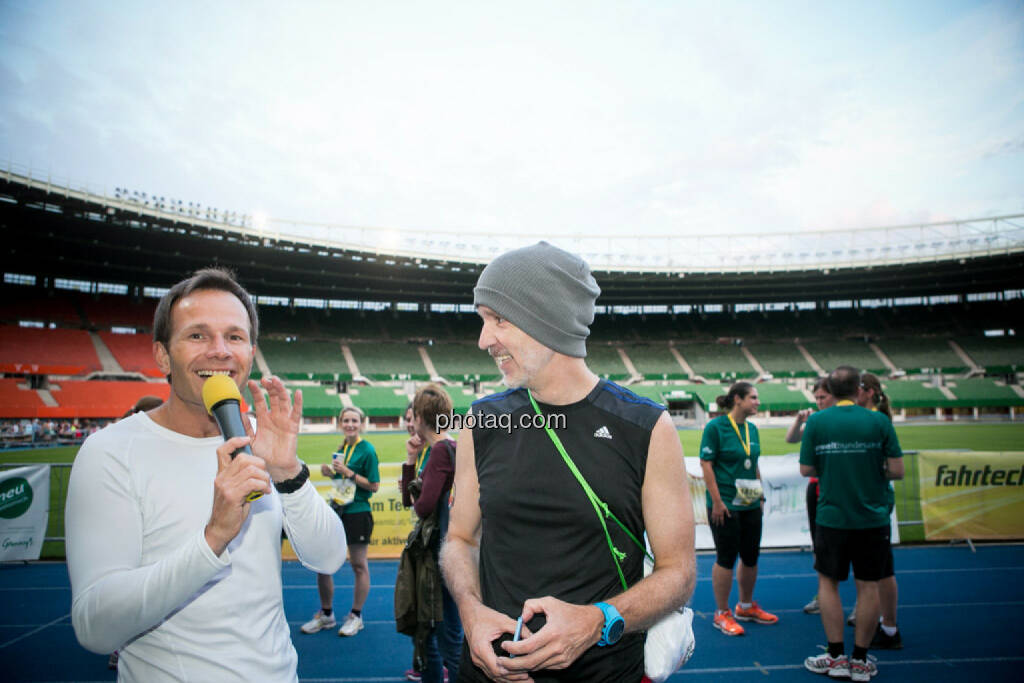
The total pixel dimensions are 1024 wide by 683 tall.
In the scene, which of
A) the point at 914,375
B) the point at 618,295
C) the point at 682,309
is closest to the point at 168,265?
the point at 618,295

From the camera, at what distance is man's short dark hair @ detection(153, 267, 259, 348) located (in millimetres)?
1615

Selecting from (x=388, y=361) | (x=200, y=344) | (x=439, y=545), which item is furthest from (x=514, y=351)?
(x=388, y=361)

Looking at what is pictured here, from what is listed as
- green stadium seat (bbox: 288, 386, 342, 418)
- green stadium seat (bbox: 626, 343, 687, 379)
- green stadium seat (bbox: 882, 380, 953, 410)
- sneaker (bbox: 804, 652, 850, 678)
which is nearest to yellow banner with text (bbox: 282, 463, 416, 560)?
sneaker (bbox: 804, 652, 850, 678)

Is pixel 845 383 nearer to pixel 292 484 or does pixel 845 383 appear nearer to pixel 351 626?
pixel 292 484

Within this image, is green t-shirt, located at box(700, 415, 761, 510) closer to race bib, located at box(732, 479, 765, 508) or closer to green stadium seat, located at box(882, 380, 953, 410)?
race bib, located at box(732, 479, 765, 508)

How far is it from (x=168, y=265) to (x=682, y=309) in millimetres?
45322

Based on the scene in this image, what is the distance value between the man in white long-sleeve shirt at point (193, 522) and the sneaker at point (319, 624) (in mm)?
4384

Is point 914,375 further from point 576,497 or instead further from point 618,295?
point 576,497

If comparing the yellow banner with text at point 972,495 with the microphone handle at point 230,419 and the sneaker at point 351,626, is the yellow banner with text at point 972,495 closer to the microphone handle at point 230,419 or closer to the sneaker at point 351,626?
the sneaker at point 351,626

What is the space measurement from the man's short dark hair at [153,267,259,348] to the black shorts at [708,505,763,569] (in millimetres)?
5082

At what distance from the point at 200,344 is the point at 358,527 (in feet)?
15.0

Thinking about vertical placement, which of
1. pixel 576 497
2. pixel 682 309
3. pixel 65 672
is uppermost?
pixel 682 309

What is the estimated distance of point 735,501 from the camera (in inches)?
208

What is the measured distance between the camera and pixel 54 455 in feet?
60.1
